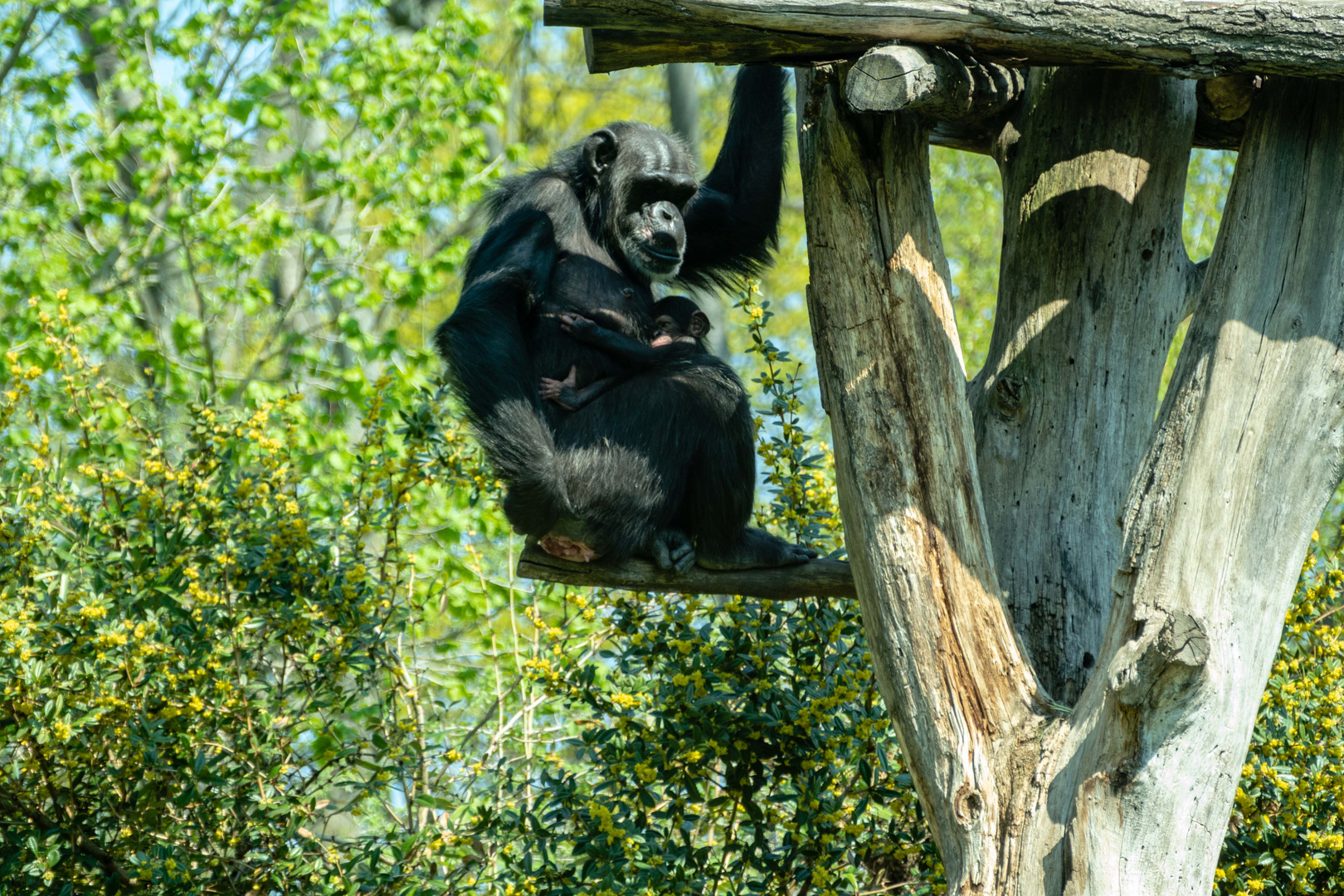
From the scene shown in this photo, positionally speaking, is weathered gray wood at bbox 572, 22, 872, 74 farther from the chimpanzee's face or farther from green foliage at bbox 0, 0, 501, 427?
green foliage at bbox 0, 0, 501, 427

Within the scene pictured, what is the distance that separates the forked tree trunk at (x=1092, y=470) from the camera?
98.6 inches

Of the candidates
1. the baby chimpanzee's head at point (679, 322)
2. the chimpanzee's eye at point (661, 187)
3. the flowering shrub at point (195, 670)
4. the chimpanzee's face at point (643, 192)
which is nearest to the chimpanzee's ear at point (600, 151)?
the chimpanzee's face at point (643, 192)

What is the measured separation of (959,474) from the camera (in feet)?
9.62

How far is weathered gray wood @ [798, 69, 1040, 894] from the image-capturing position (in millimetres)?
2758

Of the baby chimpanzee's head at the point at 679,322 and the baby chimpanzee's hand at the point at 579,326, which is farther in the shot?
the baby chimpanzee's head at the point at 679,322

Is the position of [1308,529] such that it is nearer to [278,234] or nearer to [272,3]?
[278,234]

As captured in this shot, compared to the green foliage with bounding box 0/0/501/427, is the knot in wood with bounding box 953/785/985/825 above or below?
below

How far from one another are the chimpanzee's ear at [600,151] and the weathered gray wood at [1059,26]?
6.11ft

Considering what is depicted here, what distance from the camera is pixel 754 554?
3934 mm

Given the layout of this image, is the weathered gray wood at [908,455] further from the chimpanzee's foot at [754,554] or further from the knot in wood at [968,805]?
the chimpanzee's foot at [754,554]

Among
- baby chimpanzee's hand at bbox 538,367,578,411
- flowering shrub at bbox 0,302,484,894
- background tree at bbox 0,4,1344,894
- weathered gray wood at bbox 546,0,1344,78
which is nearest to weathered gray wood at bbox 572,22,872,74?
weathered gray wood at bbox 546,0,1344,78

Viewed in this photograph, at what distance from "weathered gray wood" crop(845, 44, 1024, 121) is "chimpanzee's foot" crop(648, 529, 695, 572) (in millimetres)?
1694

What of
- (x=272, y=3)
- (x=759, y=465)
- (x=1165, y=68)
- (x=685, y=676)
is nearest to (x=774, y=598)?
(x=685, y=676)

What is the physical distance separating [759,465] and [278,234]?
18.3ft
